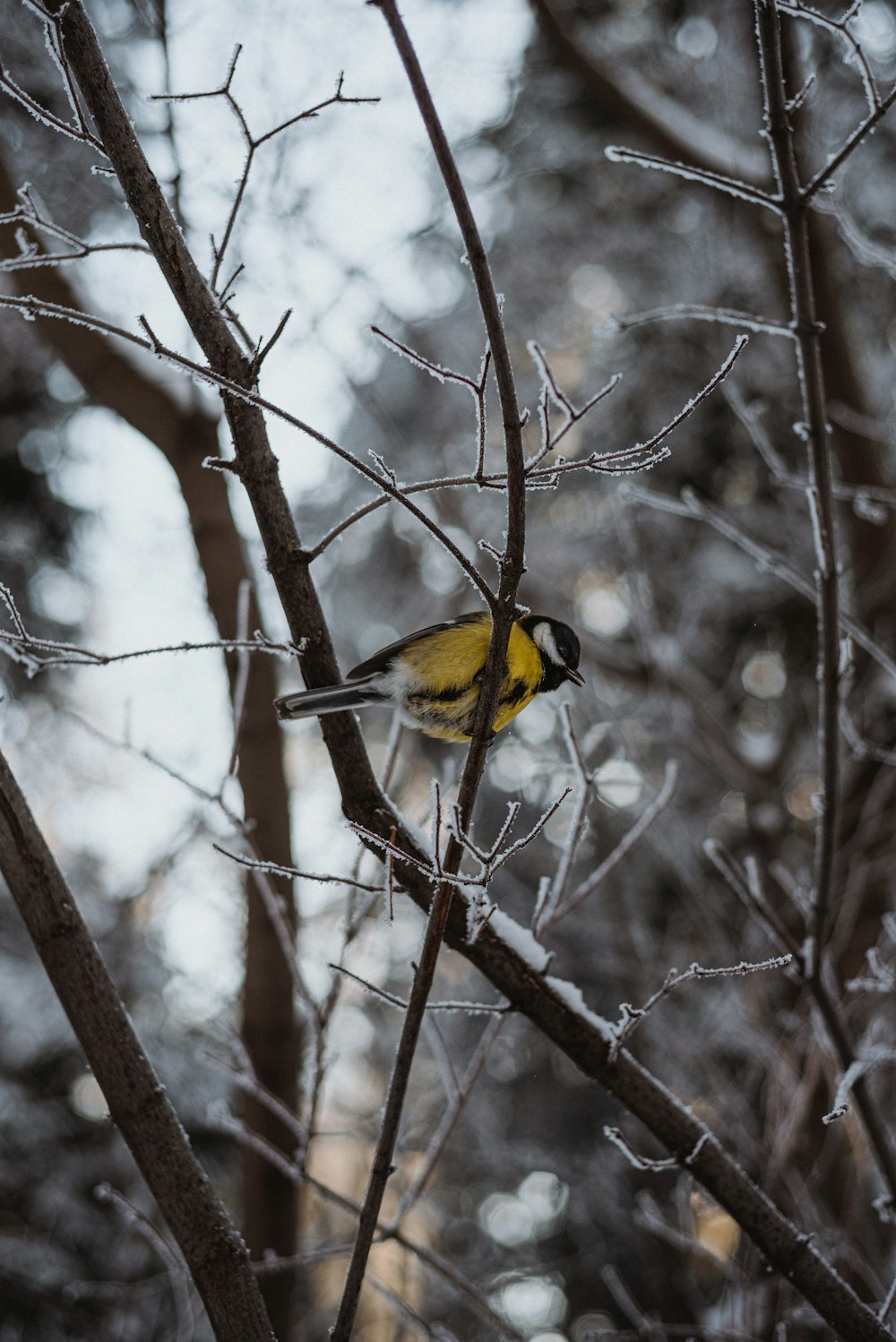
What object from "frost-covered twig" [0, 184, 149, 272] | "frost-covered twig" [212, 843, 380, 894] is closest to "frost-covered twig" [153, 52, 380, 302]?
"frost-covered twig" [0, 184, 149, 272]

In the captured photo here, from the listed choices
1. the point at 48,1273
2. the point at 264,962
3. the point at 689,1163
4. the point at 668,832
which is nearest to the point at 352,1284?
the point at 689,1163

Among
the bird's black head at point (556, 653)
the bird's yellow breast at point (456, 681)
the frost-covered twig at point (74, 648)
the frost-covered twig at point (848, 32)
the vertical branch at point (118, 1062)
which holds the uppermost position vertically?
the frost-covered twig at point (848, 32)

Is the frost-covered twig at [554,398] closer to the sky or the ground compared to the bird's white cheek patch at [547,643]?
closer to the ground

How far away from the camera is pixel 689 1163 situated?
6.22ft

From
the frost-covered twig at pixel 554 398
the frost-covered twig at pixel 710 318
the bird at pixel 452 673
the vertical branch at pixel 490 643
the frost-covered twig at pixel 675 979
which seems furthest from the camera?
the bird at pixel 452 673

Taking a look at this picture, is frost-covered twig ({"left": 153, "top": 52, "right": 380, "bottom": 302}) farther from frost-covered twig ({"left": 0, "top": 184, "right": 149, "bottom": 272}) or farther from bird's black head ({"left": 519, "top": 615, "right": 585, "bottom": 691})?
bird's black head ({"left": 519, "top": 615, "right": 585, "bottom": 691})

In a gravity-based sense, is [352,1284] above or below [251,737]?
below

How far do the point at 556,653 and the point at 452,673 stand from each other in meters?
0.38

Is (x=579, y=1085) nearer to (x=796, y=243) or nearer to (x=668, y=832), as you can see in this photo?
(x=668, y=832)

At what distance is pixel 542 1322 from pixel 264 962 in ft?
16.0

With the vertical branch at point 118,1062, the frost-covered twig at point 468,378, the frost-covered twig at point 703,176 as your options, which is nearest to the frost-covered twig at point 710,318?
the frost-covered twig at point 703,176

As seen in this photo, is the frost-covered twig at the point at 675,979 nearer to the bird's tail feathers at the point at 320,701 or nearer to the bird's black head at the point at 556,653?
the bird's tail feathers at the point at 320,701

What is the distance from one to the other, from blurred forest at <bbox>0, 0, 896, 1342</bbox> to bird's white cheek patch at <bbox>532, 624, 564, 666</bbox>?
1.26m

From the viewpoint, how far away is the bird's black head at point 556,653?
270 cm
